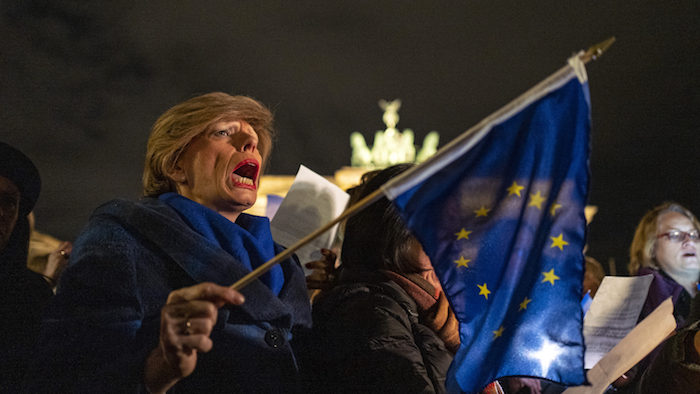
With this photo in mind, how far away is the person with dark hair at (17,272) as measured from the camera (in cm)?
231

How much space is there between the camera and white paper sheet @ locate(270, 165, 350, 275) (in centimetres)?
320

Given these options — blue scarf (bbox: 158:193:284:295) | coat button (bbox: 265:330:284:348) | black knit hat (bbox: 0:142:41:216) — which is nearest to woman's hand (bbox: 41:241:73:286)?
black knit hat (bbox: 0:142:41:216)

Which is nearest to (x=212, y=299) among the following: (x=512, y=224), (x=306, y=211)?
(x=512, y=224)

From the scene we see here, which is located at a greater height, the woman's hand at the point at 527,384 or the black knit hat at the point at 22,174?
the black knit hat at the point at 22,174

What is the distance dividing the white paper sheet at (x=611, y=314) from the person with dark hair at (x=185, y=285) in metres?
1.50

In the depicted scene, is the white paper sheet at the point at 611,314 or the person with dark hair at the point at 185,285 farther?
the white paper sheet at the point at 611,314

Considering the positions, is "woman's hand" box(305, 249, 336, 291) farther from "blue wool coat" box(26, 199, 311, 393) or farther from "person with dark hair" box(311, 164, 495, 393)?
"blue wool coat" box(26, 199, 311, 393)

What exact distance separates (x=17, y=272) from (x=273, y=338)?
1.26 meters

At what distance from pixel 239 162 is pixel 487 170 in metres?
0.93

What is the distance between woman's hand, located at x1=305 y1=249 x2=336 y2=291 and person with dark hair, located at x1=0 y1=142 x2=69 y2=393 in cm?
118

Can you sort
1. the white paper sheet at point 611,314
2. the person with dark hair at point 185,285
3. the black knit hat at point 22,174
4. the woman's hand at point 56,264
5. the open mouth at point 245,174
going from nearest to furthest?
the person with dark hair at point 185,285
the open mouth at point 245,174
the black knit hat at point 22,174
the woman's hand at point 56,264
the white paper sheet at point 611,314

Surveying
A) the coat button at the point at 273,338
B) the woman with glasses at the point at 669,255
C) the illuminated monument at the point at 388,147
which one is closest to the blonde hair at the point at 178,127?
the coat button at the point at 273,338

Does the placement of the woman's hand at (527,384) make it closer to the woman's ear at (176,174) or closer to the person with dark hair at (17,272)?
the woman's ear at (176,174)

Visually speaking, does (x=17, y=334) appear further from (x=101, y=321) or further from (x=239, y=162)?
(x=239, y=162)
